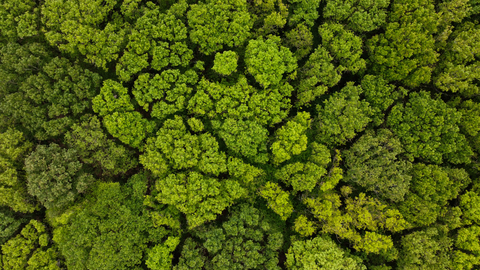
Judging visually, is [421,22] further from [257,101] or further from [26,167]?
[26,167]

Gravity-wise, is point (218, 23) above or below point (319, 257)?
above

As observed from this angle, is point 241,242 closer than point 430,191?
Yes

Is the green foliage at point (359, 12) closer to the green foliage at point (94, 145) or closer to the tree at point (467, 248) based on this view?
the tree at point (467, 248)

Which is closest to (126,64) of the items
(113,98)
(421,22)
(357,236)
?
(113,98)

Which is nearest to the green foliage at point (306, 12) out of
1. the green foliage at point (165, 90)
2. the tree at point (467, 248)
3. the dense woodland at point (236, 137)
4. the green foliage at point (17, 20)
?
the dense woodland at point (236, 137)

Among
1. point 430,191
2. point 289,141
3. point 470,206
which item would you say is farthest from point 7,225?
point 470,206

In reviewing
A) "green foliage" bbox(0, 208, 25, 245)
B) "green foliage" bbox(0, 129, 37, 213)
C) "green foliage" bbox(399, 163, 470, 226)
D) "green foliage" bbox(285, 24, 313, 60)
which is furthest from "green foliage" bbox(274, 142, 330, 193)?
"green foliage" bbox(0, 208, 25, 245)

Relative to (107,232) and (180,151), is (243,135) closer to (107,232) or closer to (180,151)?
(180,151)
